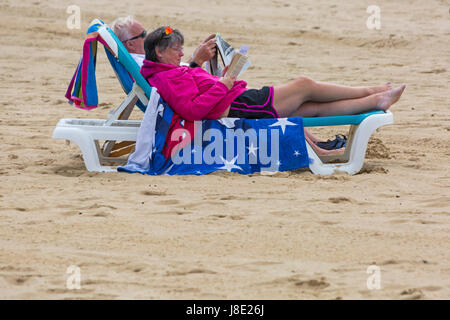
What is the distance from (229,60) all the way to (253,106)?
50 centimetres

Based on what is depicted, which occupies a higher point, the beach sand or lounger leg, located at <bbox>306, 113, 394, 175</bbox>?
lounger leg, located at <bbox>306, 113, 394, 175</bbox>

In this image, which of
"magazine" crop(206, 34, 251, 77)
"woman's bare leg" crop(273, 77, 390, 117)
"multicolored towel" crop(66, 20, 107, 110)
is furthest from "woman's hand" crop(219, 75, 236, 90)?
"multicolored towel" crop(66, 20, 107, 110)

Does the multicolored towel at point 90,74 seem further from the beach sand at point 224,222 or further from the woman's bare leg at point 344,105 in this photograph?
the woman's bare leg at point 344,105

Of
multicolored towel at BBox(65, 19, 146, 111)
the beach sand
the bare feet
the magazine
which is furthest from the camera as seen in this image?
the bare feet

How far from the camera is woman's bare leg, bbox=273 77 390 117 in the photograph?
594 centimetres

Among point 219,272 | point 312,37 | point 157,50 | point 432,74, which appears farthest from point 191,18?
point 219,272

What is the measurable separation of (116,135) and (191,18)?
900 cm

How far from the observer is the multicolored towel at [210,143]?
229 inches

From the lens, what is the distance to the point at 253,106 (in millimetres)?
5938

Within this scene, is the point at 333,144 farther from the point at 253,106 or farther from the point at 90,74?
the point at 90,74

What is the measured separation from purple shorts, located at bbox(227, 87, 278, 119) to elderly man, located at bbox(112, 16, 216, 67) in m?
0.48

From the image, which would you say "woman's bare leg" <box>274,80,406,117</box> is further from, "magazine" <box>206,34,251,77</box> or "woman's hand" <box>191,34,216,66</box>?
"woman's hand" <box>191,34,216,66</box>

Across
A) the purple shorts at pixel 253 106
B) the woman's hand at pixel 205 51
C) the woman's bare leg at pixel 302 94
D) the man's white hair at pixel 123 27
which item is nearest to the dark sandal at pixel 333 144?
the woman's bare leg at pixel 302 94

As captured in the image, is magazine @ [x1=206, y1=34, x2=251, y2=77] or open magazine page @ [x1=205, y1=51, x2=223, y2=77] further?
open magazine page @ [x1=205, y1=51, x2=223, y2=77]
